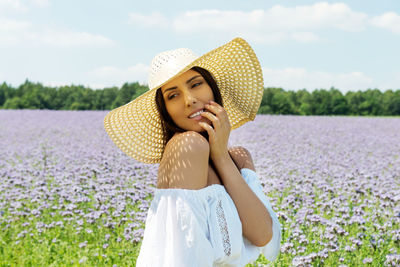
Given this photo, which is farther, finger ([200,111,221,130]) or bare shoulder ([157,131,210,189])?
finger ([200,111,221,130])

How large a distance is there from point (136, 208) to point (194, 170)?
3366 mm

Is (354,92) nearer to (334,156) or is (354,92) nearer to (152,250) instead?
(334,156)

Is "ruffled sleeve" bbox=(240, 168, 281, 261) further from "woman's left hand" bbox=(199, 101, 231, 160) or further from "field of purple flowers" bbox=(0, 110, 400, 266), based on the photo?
"field of purple flowers" bbox=(0, 110, 400, 266)

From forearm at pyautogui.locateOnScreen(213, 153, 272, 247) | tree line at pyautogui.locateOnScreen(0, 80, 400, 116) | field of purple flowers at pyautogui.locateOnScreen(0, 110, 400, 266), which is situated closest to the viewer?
forearm at pyautogui.locateOnScreen(213, 153, 272, 247)

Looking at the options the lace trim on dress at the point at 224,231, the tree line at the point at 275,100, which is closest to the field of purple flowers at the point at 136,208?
the lace trim on dress at the point at 224,231

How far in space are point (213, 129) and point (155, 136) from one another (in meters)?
0.48

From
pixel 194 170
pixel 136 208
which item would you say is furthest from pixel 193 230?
pixel 136 208

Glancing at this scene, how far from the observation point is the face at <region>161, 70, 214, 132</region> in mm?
1630

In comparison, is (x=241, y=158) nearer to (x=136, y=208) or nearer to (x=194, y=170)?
(x=194, y=170)

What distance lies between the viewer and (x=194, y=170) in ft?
4.75

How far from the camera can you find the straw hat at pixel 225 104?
6.29 feet

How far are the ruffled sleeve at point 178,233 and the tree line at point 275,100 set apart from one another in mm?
28700

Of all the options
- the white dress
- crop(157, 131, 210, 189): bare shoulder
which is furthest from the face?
the white dress

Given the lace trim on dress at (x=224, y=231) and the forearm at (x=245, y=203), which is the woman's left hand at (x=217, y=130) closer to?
the forearm at (x=245, y=203)
